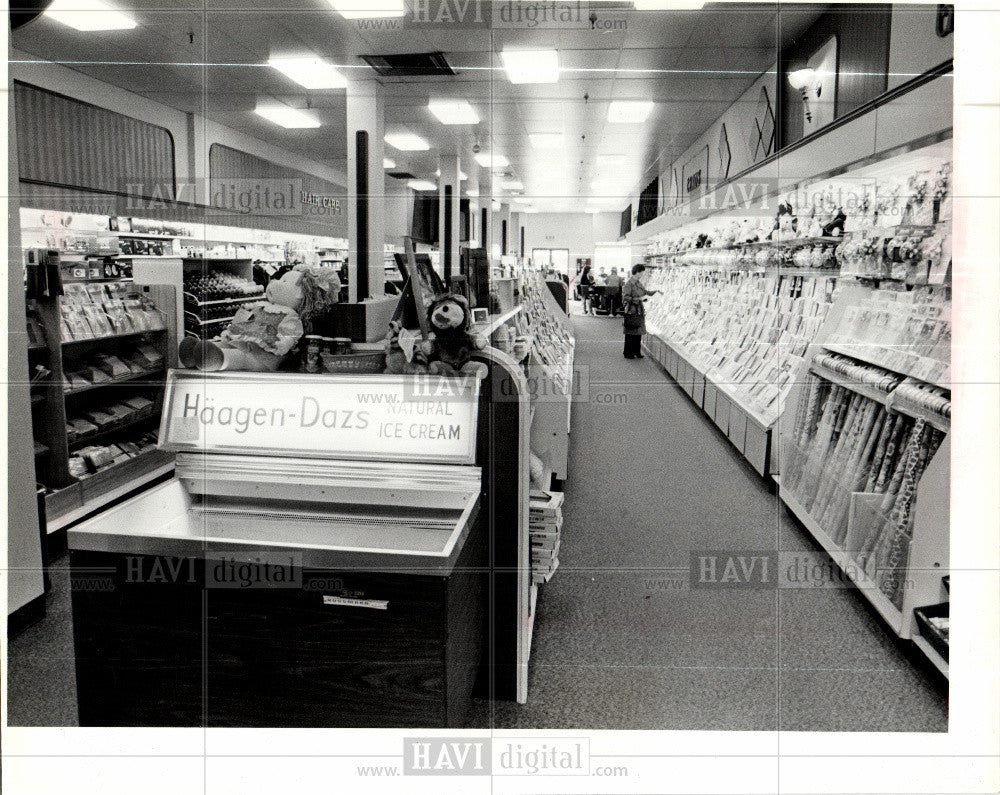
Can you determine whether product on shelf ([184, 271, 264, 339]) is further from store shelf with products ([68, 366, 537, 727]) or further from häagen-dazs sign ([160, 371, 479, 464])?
store shelf with products ([68, 366, 537, 727])

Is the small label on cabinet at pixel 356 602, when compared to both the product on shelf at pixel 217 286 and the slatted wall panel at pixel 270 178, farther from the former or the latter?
the slatted wall panel at pixel 270 178

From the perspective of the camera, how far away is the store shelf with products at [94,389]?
4.18m

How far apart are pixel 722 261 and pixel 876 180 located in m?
4.03

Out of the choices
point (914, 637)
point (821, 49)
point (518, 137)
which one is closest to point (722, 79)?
point (821, 49)

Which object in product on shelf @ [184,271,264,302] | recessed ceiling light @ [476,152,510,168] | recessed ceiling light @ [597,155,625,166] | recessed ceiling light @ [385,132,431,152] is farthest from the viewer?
recessed ceiling light @ [476,152,510,168]

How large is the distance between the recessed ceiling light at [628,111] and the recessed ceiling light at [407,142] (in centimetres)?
347

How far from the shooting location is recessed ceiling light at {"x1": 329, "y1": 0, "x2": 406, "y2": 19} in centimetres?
553

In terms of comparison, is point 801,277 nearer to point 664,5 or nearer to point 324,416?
point 664,5

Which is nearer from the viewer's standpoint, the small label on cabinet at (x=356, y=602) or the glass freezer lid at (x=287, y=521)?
the small label on cabinet at (x=356, y=602)

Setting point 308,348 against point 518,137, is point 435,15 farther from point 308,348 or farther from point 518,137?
point 518,137

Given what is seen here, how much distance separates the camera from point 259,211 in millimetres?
12562

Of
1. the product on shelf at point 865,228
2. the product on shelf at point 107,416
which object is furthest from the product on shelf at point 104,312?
the product on shelf at point 865,228

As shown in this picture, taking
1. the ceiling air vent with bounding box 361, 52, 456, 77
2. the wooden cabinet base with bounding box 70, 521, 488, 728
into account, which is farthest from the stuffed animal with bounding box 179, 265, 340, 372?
the ceiling air vent with bounding box 361, 52, 456, 77

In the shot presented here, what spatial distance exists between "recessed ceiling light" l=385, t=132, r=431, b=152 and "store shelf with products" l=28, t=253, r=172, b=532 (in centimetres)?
676
